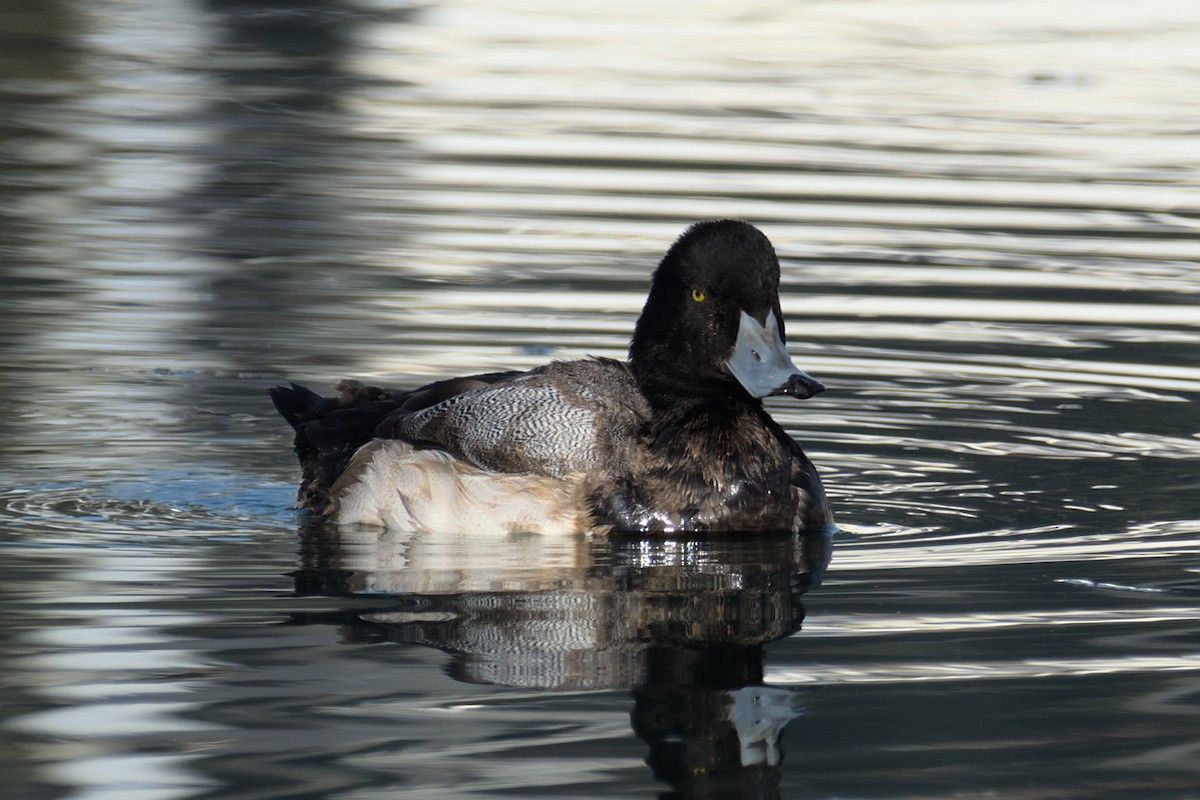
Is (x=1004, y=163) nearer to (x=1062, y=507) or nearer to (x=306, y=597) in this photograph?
(x=1062, y=507)

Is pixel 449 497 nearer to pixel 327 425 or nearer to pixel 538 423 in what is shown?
pixel 538 423

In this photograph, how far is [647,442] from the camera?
8891mm

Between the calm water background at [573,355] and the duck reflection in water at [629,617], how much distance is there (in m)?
0.02

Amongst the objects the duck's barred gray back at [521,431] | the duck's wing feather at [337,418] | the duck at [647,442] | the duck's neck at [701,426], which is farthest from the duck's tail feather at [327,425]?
the duck's neck at [701,426]

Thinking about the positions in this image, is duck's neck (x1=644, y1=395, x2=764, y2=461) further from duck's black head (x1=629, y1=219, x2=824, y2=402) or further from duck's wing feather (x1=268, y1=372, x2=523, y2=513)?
duck's wing feather (x1=268, y1=372, x2=523, y2=513)

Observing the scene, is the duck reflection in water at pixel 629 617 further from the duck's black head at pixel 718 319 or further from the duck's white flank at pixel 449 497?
the duck's black head at pixel 718 319

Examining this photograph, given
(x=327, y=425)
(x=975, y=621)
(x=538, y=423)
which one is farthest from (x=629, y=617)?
(x=327, y=425)

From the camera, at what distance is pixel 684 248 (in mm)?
8672

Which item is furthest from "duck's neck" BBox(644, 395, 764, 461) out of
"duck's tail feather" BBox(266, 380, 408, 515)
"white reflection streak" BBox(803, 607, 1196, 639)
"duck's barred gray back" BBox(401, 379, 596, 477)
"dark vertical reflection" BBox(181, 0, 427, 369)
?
"dark vertical reflection" BBox(181, 0, 427, 369)

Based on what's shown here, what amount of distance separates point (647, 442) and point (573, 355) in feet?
10.6

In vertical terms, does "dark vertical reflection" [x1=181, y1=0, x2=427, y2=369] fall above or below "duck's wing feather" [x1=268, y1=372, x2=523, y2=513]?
above

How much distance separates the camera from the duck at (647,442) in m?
8.61

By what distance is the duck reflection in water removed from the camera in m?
5.91

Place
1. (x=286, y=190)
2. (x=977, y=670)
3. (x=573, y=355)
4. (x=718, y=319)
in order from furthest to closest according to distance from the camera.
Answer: (x=286, y=190), (x=573, y=355), (x=718, y=319), (x=977, y=670)
